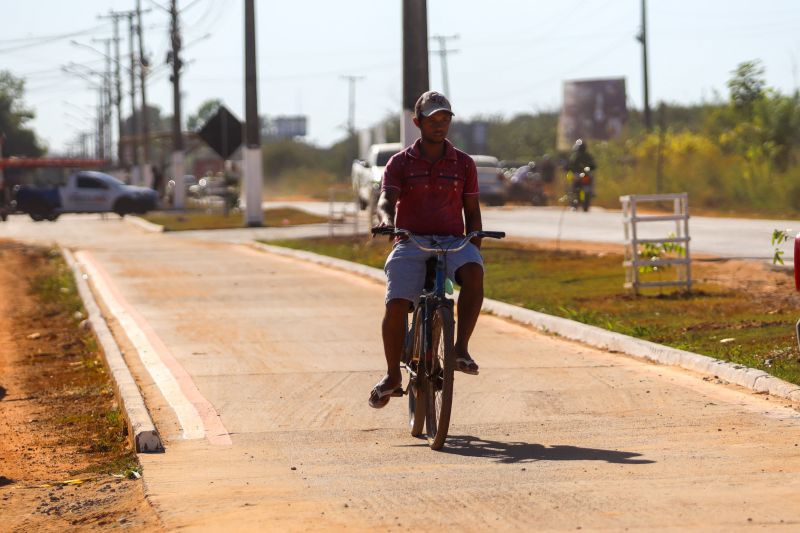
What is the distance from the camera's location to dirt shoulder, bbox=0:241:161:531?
7074 millimetres

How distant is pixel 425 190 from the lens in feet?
27.9

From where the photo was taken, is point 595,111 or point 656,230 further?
point 595,111

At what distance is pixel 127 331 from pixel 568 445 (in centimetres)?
753

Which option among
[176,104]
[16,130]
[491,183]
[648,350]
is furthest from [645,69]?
[16,130]

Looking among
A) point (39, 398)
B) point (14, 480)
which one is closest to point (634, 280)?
point (39, 398)

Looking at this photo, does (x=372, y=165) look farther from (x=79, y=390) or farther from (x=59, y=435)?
(x=59, y=435)

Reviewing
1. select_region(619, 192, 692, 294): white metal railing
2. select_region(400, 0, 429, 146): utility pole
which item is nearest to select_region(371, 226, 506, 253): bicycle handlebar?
select_region(619, 192, 692, 294): white metal railing

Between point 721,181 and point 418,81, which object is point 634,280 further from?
point 721,181

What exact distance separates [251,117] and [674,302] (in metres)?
24.1

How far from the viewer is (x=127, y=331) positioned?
1491 centimetres

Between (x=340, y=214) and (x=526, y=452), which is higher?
(x=340, y=214)

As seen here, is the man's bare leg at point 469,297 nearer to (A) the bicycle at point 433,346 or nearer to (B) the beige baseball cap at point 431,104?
(A) the bicycle at point 433,346

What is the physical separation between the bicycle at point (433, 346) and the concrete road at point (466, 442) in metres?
0.17

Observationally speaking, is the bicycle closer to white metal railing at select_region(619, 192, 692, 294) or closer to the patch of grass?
white metal railing at select_region(619, 192, 692, 294)
